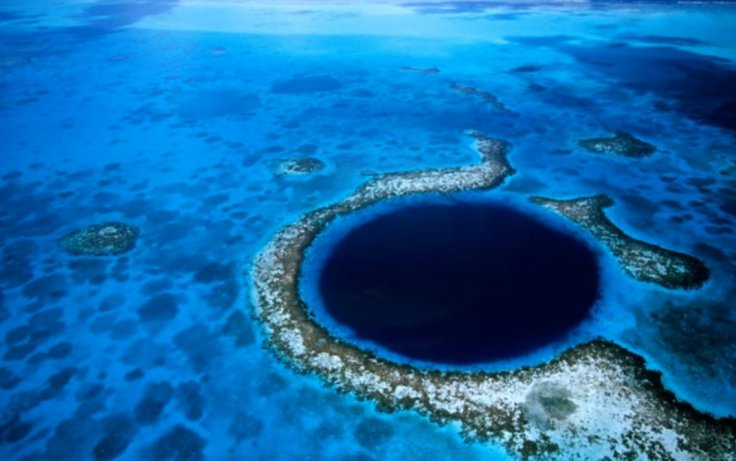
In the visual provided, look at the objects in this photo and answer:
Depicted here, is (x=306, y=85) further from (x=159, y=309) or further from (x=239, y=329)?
(x=239, y=329)

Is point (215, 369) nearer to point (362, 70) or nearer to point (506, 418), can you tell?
point (506, 418)

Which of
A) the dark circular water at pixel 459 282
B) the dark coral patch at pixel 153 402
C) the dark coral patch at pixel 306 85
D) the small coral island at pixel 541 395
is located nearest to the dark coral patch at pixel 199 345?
the dark coral patch at pixel 153 402

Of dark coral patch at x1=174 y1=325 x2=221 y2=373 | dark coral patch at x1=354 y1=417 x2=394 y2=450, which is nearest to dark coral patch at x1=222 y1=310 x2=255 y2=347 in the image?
dark coral patch at x1=174 y1=325 x2=221 y2=373

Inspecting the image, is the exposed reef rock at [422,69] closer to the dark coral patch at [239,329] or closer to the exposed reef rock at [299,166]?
the exposed reef rock at [299,166]

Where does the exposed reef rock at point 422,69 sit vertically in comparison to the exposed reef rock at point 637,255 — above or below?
above

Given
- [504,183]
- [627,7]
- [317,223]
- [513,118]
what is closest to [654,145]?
[513,118]

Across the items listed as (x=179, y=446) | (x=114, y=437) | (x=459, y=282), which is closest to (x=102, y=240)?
(x=114, y=437)

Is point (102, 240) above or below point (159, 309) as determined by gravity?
above
